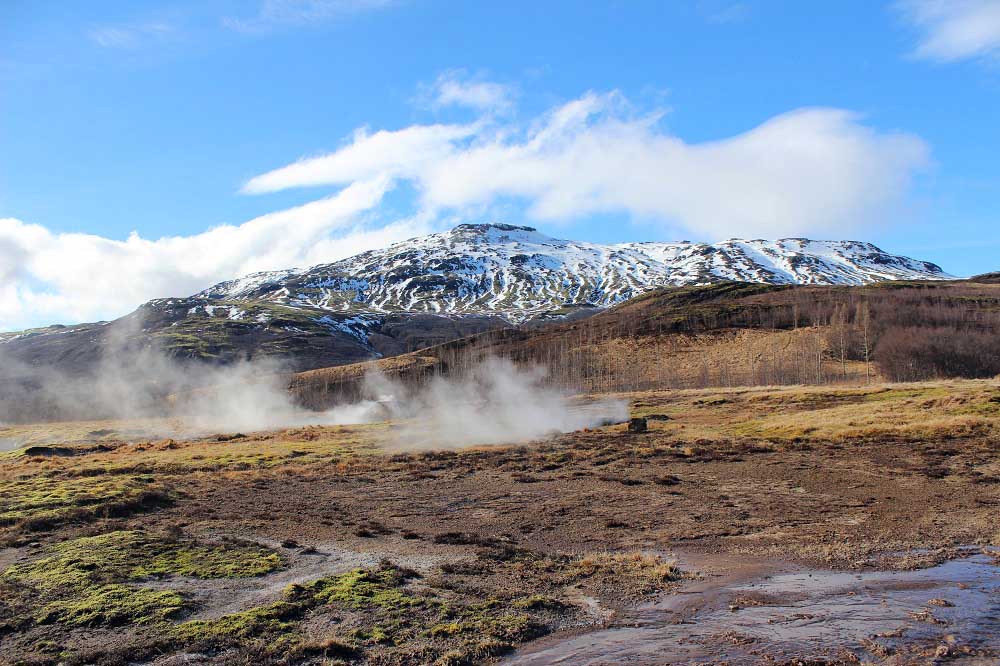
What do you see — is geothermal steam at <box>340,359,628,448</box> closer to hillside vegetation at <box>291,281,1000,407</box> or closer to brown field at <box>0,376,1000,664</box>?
brown field at <box>0,376,1000,664</box>

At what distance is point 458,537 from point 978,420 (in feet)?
129

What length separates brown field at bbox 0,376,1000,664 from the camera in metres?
13.1

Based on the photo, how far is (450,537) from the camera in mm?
21969

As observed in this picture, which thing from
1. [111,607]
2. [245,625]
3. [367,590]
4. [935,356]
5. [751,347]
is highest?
[751,347]

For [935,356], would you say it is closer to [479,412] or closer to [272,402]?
[479,412]

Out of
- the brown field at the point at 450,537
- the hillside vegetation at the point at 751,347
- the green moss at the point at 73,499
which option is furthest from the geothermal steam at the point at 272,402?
the green moss at the point at 73,499

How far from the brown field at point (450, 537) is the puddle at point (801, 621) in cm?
30

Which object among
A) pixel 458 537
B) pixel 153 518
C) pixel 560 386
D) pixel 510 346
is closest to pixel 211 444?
pixel 153 518

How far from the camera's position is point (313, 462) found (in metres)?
46.5

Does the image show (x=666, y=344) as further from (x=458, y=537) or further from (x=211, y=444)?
(x=458, y=537)

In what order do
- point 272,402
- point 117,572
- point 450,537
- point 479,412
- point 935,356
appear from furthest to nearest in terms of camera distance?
point 272,402, point 935,356, point 479,412, point 450,537, point 117,572

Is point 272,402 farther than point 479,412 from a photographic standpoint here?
Yes

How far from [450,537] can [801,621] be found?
11.5 metres

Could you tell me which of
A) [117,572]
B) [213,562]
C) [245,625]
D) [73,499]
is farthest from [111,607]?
[73,499]
